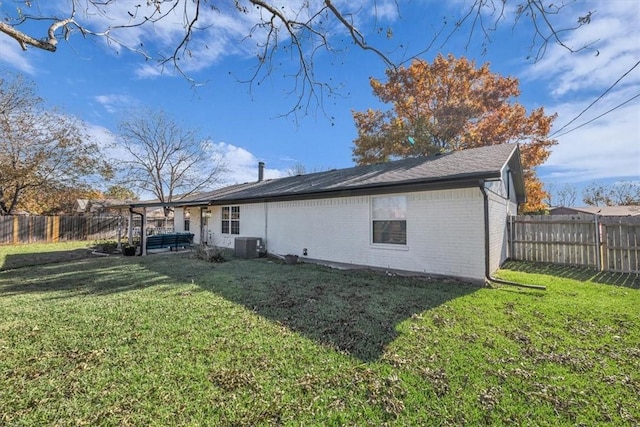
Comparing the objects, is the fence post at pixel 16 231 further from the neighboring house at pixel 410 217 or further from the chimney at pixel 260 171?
the neighboring house at pixel 410 217

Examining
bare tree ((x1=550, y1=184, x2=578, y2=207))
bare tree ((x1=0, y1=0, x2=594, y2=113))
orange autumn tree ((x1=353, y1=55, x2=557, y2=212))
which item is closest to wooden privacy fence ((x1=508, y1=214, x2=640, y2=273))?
bare tree ((x1=0, y1=0, x2=594, y2=113))

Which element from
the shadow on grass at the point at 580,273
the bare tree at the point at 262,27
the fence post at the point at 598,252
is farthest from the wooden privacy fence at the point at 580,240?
the bare tree at the point at 262,27

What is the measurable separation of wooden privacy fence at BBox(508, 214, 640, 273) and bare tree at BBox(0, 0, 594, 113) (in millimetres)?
7757

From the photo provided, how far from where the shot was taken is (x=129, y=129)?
2364cm

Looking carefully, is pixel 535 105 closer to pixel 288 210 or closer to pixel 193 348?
pixel 288 210

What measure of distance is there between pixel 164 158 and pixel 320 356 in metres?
26.9

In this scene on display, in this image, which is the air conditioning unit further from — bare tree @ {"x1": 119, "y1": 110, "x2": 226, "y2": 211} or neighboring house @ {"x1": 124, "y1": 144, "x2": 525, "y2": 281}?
bare tree @ {"x1": 119, "y1": 110, "x2": 226, "y2": 211}

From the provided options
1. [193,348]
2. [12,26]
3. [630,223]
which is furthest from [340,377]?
[630,223]

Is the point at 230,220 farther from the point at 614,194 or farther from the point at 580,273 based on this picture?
the point at 614,194

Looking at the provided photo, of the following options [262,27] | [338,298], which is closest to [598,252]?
[338,298]

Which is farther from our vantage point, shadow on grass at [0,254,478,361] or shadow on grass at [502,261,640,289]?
shadow on grass at [502,261,640,289]

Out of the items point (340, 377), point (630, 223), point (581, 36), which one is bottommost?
point (340, 377)

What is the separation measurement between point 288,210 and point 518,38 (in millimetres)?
8763

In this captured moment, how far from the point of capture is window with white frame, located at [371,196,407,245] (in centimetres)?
801
